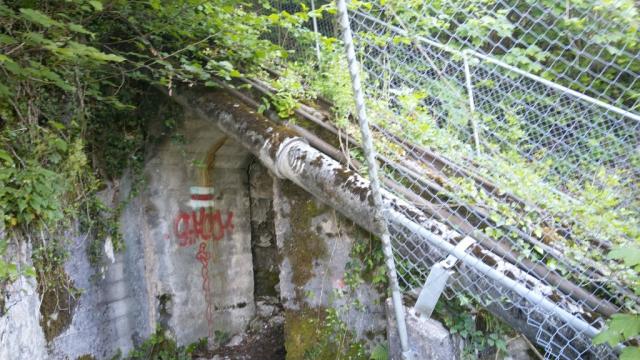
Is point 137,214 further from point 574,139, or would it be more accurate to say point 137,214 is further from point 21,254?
point 574,139

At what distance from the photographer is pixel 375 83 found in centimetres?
331

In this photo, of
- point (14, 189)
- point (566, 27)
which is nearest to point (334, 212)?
point (566, 27)

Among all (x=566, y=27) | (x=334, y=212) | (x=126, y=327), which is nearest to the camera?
(x=566, y=27)

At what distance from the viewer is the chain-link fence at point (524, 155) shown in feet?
7.16

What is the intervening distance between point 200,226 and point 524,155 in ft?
14.3

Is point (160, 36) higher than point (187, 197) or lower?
Result: higher

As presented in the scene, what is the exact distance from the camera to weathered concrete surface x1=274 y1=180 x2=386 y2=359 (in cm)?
331

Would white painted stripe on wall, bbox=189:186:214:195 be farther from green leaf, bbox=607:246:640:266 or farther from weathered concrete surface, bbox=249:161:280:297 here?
green leaf, bbox=607:246:640:266

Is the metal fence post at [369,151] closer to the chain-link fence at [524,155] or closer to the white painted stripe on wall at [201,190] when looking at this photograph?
the chain-link fence at [524,155]

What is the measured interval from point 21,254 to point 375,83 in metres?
3.08

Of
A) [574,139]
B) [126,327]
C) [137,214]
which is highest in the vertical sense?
[574,139]

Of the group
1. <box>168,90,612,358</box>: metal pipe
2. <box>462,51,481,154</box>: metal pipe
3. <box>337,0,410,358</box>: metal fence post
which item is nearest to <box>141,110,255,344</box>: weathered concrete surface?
<box>168,90,612,358</box>: metal pipe

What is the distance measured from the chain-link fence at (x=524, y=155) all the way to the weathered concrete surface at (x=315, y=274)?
62 centimetres

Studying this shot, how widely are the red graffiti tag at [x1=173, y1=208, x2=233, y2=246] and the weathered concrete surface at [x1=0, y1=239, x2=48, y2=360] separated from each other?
2.08 metres
